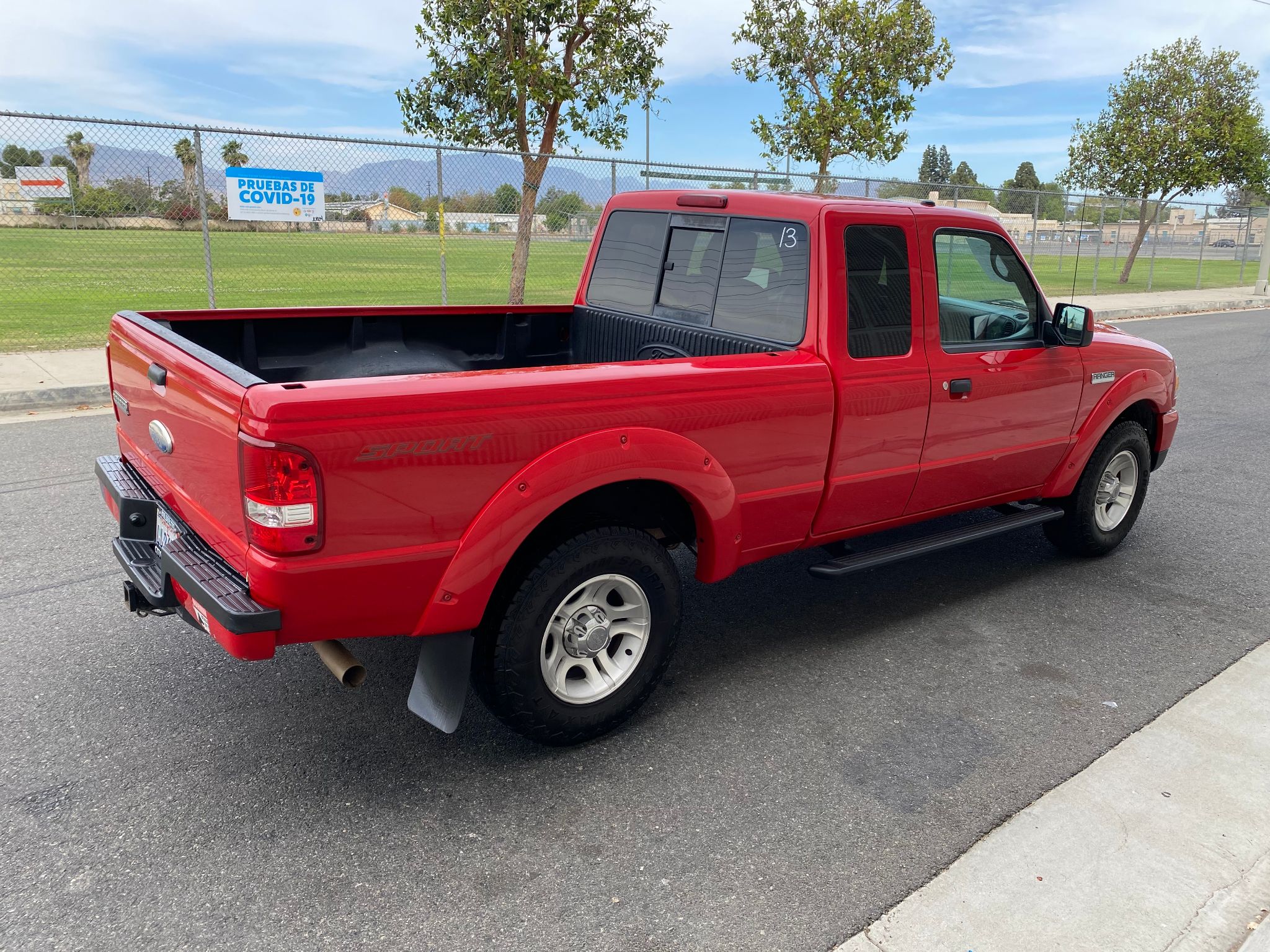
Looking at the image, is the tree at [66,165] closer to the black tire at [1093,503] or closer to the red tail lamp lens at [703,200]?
the red tail lamp lens at [703,200]

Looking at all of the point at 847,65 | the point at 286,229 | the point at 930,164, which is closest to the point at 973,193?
the point at 847,65

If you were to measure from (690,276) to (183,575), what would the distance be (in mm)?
2465

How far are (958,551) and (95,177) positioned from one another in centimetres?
1002

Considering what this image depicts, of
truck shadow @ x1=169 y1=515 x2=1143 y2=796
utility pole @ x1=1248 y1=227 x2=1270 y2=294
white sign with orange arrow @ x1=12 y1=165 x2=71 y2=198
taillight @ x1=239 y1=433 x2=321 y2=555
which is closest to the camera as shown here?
taillight @ x1=239 y1=433 x2=321 y2=555

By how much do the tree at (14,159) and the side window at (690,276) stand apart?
858cm

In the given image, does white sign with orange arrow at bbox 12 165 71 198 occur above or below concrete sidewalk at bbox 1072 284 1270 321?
above

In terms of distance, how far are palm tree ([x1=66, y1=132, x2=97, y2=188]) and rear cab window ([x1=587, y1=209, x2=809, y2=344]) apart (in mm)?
7751

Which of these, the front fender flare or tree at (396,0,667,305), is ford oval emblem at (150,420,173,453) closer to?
the front fender flare

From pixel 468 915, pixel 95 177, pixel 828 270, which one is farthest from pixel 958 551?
pixel 95 177

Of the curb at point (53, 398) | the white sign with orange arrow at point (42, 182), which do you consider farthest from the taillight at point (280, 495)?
the white sign with orange arrow at point (42, 182)

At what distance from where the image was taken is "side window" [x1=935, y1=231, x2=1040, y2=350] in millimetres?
4215

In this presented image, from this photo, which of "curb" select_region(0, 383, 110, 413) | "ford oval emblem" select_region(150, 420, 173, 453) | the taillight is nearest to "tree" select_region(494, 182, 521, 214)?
"curb" select_region(0, 383, 110, 413)

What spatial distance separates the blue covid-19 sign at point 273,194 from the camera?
424 inches

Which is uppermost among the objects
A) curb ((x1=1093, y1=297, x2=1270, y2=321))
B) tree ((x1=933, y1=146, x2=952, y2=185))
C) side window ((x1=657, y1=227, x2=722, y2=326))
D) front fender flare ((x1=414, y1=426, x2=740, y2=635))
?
tree ((x1=933, y1=146, x2=952, y2=185))
